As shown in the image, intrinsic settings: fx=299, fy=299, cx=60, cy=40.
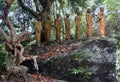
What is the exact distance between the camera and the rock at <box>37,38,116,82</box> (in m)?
7.79

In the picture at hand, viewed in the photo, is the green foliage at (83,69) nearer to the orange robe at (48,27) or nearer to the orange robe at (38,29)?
the orange robe at (38,29)

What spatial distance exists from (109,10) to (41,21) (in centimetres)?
315

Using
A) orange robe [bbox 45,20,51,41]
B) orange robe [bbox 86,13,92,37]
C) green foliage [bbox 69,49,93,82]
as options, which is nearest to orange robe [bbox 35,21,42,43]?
orange robe [bbox 45,20,51,41]

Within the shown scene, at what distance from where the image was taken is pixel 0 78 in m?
7.27

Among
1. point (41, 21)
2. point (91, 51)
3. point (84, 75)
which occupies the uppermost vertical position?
point (41, 21)

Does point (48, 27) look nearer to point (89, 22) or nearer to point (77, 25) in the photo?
point (77, 25)

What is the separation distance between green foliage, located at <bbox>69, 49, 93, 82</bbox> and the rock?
0.17ft

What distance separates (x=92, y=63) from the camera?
7852 millimetres

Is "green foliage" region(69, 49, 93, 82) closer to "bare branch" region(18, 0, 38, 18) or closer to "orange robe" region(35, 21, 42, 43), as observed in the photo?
"orange robe" region(35, 21, 42, 43)

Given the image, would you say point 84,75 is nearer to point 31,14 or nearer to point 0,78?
point 0,78

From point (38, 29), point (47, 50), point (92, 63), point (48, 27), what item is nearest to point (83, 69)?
point (92, 63)

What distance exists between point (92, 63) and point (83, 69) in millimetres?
310

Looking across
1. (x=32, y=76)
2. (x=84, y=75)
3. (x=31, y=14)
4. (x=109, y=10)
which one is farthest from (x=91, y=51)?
(x=109, y=10)

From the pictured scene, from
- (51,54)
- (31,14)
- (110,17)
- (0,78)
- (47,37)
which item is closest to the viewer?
(0,78)
